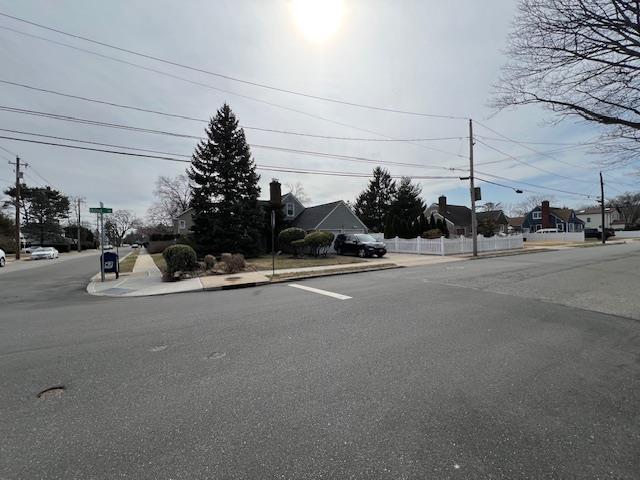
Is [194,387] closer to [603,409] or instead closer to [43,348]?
[43,348]

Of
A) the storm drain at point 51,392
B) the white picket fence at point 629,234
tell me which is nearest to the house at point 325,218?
the storm drain at point 51,392

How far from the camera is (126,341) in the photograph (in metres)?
5.04

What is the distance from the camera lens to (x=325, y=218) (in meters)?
28.1

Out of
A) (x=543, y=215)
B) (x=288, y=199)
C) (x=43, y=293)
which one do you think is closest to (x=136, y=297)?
(x=43, y=293)

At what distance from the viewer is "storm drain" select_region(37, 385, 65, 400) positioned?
331 centimetres

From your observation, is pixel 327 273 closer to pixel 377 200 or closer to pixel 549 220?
pixel 377 200

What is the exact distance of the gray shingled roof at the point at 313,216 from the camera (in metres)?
28.8

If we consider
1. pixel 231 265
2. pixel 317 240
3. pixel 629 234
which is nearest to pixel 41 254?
pixel 231 265

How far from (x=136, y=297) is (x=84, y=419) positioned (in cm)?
777

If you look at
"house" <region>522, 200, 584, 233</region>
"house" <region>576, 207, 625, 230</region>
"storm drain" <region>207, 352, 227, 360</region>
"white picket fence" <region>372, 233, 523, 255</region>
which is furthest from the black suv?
"house" <region>576, 207, 625, 230</region>

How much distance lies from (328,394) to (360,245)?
18388 mm

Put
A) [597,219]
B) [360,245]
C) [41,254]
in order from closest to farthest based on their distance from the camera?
[360,245], [41,254], [597,219]

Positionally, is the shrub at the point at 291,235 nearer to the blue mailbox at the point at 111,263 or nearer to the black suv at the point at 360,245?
the black suv at the point at 360,245

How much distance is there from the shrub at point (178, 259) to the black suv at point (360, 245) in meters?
11.2
